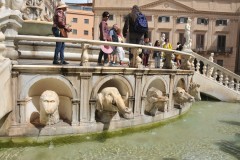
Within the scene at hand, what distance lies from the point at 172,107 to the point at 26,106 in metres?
5.40

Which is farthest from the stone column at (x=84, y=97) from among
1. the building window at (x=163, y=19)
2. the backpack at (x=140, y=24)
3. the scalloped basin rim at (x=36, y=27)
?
the building window at (x=163, y=19)

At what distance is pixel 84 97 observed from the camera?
745cm

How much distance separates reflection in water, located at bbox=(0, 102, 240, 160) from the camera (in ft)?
20.4

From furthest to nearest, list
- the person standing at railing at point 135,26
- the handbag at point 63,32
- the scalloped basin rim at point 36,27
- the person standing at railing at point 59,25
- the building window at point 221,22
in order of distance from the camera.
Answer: the building window at point 221,22
the scalloped basin rim at point 36,27
the person standing at railing at point 135,26
the handbag at point 63,32
the person standing at railing at point 59,25

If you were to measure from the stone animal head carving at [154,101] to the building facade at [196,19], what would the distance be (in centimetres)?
4139

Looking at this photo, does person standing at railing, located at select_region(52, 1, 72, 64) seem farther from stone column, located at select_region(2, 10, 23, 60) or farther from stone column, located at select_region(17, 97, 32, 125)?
stone column, located at select_region(17, 97, 32, 125)

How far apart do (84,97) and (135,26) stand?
13.3ft

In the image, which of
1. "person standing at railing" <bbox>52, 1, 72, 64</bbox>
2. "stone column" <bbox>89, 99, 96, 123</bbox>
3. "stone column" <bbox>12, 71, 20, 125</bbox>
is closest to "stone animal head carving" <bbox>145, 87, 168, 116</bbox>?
"stone column" <bbox>89, 99, 96, 123</bbox>

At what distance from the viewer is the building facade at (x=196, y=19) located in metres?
49.5

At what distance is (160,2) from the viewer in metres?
49.9

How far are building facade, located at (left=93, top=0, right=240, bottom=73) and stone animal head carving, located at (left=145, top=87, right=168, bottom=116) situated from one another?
41387 mm

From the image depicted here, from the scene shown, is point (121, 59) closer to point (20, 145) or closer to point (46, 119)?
point (46, 119)

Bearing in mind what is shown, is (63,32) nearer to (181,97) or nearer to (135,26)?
(135,26)

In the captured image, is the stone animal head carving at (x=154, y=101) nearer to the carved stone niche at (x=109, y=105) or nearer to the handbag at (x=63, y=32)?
the carved stone niche at (x=109, y=105)
